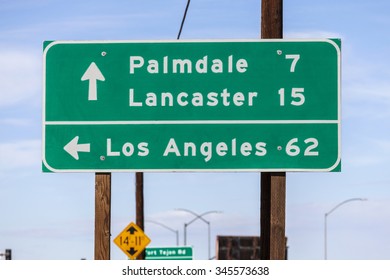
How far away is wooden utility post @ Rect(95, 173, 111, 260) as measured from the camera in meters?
11.8

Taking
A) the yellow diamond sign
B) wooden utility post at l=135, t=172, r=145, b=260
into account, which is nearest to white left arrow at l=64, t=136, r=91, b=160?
the yellow diamond sign

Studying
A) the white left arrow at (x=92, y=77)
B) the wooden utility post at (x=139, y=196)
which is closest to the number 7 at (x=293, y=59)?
the white left arrow at (x=92, y=77)

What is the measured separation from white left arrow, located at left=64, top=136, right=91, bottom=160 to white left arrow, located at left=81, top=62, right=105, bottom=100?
0.56 metres

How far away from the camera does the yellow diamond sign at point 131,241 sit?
32094 millimetres

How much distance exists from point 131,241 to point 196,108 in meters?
21.0

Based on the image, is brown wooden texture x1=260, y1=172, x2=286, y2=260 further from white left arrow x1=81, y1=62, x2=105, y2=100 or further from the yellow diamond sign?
the yellow diamond sign

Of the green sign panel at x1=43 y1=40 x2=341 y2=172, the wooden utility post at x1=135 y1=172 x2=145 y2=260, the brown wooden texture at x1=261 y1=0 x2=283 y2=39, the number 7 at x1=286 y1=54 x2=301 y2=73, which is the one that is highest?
the brown wooden texture at x1=261 y1=0 x2=283 y2=39

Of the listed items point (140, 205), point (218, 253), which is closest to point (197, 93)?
point (140, 205)

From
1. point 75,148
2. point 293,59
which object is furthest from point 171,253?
point 293,59

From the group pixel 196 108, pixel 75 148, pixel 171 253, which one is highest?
pixel 196 108

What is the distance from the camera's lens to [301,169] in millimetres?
11688

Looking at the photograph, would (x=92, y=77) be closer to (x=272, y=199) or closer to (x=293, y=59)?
(x=293, y=59)

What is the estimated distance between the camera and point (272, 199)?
1190 centimetres

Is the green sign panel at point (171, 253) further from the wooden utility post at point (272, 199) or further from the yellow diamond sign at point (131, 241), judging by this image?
the wooden utility post at point (272, 199)
